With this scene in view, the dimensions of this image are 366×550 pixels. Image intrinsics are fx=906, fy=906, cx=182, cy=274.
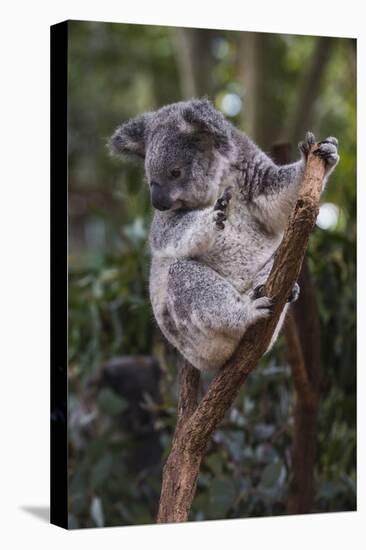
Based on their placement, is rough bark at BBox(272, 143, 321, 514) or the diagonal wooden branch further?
rough bark at BBox(272, 143, 321, 514)

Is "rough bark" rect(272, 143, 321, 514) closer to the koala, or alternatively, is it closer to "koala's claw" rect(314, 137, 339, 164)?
the koala

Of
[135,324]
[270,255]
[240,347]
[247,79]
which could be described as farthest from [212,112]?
[247,79]

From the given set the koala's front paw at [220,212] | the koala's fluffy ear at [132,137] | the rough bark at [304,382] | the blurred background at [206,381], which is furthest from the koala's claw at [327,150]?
the rough bark at [304,382]

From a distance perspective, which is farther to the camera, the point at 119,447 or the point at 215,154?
the point at 119,447

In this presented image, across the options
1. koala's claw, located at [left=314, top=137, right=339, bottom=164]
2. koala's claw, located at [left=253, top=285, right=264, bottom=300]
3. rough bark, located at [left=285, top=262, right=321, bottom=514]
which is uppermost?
koala's claw, located at [left=314, top=137, right=339, bottom=164]

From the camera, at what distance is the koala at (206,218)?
355cm

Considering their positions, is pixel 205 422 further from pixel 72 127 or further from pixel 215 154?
pixel 72 127

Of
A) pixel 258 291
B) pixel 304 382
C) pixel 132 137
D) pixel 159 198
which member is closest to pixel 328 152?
pixel 258 291

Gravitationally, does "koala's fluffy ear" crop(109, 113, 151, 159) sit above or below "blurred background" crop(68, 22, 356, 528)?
above

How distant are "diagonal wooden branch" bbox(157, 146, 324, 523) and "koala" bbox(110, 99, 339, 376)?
0.29 feet

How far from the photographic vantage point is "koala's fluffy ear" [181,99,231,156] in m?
3.68

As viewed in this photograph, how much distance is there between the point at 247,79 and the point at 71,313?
2.97 meters

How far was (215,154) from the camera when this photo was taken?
12.3 ft

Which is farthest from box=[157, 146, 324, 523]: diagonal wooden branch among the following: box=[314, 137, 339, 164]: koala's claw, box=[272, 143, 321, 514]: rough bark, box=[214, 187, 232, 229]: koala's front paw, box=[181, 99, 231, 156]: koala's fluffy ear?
box=[272, 143, 321, 514]: rough bark
